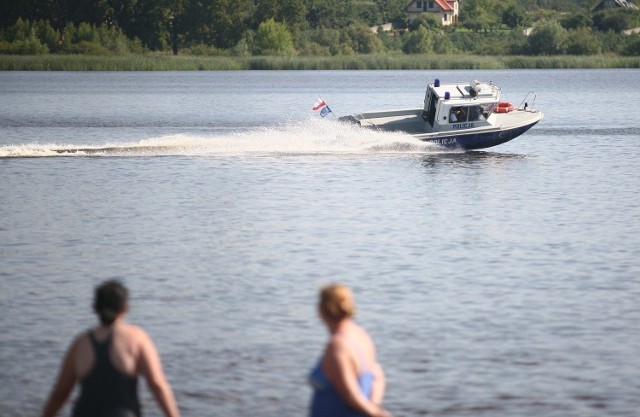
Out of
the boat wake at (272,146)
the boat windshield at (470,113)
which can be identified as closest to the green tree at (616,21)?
the boat wake at (272,146)

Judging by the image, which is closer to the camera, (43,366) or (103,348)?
(103,348)

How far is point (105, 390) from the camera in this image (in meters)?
8.14

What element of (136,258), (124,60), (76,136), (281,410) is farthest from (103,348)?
(124,60)

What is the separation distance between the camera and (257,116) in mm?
67125

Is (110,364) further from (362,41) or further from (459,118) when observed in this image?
(362,41)

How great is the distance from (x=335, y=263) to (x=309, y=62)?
103540 mm

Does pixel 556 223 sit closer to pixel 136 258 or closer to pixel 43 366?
pixel 136 258

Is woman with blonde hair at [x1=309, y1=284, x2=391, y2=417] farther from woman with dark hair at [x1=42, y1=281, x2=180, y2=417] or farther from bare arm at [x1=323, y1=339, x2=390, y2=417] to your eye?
woman with dark hair at [x1=42, y1=281, x2=180, y2=417]

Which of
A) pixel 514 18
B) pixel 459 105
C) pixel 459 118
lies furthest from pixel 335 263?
pixel 514 18

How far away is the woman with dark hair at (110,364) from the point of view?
7984 millimetres

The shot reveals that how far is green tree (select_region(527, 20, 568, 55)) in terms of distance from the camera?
125 m

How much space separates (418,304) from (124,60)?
111697 millimetres

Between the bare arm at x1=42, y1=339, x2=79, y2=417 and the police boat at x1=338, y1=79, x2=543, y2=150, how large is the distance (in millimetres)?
28712

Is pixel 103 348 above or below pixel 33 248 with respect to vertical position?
above
